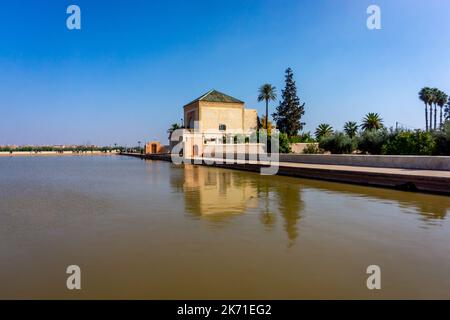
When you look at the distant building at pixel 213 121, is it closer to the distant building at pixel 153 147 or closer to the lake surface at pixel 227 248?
the distant building at pixel 153 147

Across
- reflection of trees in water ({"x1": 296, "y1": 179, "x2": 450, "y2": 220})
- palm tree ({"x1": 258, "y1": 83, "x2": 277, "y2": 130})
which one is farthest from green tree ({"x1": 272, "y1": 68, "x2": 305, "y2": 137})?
reflection of trees in water ({"x1": 296, "y1": 179, "x2": 450, "y2": 220})

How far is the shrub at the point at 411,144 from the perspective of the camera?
1879cm

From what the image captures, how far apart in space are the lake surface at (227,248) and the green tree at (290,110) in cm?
4379

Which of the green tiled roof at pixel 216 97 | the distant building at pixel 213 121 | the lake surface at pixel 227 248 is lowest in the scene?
the lake surface at pixel 227 248

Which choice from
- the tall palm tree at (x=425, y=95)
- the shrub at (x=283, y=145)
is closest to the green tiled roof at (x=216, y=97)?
the shrub at (x=283, y=145)

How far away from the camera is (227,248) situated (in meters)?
5.34

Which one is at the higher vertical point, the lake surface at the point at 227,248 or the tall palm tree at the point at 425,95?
the tall palm tree at the point at 425,95

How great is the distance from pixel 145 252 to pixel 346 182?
36.8ft

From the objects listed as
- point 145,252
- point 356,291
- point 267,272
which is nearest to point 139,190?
point 145,252

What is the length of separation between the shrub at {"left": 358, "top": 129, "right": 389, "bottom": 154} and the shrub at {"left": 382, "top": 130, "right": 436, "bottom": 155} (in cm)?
116

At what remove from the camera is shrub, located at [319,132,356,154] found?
2695 centimetres

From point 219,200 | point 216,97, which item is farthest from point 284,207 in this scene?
point 216,97

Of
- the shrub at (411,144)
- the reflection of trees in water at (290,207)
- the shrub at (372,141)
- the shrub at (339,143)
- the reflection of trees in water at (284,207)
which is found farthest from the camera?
the shrub at (339,143)

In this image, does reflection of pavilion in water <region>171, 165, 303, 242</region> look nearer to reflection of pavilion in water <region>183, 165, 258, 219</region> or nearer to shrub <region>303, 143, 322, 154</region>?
reflection of pavilion in water <region>183, 165, 258, 219</region>
